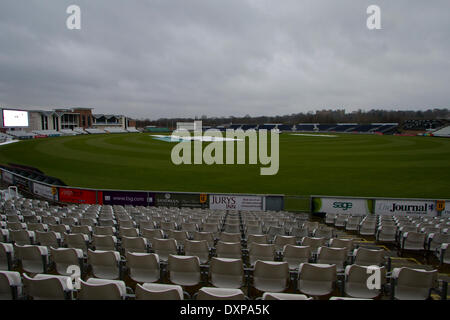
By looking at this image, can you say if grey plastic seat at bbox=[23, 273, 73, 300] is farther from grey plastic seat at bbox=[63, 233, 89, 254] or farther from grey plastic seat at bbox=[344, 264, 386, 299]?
grey plastic seat at bbox=[344, 264, 386, 299]

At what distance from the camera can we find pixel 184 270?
15.4 feet

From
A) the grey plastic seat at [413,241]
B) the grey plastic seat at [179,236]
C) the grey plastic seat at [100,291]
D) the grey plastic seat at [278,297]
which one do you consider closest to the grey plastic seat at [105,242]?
the grey plastic seat at [179,236]

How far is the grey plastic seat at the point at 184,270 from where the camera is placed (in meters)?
4.59

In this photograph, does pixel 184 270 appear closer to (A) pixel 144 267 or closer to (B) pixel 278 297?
(A) pixel 144 267

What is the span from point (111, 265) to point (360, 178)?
72.7ft

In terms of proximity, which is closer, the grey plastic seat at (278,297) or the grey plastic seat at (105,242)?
the grey plastic seat at (278,297)

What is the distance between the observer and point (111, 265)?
4816 millimetres

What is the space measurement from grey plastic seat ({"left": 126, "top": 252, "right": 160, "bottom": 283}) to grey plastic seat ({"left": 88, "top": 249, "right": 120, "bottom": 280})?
0.21m

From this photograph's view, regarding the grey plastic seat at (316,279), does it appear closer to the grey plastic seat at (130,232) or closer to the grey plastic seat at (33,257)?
the grey plastic seat at (130,232)

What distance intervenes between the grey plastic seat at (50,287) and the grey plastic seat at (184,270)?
155cm

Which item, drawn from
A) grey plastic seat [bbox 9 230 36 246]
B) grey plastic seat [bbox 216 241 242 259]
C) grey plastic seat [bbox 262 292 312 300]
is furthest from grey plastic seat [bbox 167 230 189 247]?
grey plastic seat [bbox 262 292 312 300]
